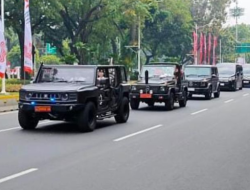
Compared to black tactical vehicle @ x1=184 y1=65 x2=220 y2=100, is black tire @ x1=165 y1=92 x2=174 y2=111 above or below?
below

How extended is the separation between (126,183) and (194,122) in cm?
1002

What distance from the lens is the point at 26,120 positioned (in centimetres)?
1505

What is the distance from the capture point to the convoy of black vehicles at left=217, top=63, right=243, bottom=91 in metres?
42.2

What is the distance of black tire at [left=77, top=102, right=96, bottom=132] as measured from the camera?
1445 centimetres

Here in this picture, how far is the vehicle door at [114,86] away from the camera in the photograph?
1659 centimetres

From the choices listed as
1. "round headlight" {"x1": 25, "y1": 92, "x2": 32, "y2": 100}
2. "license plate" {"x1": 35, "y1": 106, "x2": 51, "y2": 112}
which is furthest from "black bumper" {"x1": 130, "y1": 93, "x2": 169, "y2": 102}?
"license plate" {"x1": 35, "y1": 106, "x2": 51, "y2": 112}

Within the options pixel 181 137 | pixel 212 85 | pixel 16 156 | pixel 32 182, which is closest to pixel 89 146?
pixel 16 156

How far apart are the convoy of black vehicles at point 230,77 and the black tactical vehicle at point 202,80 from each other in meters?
9.26

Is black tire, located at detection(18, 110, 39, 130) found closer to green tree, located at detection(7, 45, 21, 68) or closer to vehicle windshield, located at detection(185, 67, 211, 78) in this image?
vehicle windshield, located at detection(185, 67, 211, 78)

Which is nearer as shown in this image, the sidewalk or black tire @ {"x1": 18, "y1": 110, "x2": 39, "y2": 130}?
black tire @ {"x1": 18, "y1": 110, "x2": 39, "y2": 130}

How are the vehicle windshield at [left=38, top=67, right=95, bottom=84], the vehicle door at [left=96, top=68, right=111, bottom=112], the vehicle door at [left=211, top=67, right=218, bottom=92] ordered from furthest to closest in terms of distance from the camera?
the vehicle door at [left=211, top=67, right=218, bottom=92] → the vehicle door at [left=96, top=68, right=111, bottom=112] → the vehicle windshield at [left=38, top=67, right=95, bottom=84]

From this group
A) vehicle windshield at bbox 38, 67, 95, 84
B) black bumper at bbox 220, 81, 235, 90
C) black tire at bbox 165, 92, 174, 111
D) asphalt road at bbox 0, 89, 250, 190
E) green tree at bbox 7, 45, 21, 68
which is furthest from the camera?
green tree at bbox 7, 45, 21, 68

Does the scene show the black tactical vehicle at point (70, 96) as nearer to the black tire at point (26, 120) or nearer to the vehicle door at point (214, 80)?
the black tire at point (26, 120)

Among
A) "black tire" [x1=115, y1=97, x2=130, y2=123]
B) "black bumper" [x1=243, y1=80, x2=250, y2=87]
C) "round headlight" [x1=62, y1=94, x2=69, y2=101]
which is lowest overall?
"black bumper" [x1=243, y1=80, x2=250, y2=87]
